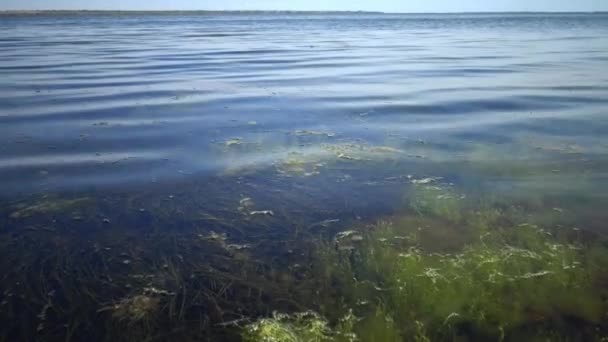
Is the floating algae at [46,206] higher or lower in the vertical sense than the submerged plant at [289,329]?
higher

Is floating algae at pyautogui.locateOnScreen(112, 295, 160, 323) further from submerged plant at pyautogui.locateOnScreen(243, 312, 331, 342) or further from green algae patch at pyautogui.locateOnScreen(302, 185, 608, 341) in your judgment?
green algae patch at pyautogui.locateOnScreen(302, 185, 608, 341)

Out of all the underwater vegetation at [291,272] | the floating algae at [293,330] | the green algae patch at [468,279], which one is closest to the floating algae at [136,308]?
the underwater vegetation at [291,272]

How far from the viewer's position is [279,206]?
14.6 ft

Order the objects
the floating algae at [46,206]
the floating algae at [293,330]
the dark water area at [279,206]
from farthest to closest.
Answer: the floating algae at [46,206]
the dark water area at [279,206]
the floating algae at [293,330]

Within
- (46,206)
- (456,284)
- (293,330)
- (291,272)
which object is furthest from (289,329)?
(46,206)

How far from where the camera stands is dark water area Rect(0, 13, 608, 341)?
286 cm

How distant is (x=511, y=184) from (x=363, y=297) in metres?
2.70

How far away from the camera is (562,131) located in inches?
263

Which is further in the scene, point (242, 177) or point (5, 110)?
point (5, 110)

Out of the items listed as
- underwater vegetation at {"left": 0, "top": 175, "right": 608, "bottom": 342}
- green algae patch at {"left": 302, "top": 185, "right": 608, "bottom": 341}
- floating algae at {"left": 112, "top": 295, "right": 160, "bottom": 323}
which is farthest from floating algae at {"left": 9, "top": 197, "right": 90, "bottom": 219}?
green algae patch at {"left": 302, "top": 185, "right": 608, "bottom": 341}

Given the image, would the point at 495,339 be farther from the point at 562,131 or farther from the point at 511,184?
the point at 562,131

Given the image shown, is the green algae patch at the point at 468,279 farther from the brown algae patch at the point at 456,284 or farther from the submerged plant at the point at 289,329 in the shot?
the submerged plant at the point at 289,329

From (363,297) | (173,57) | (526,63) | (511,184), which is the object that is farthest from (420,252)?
(173,57)

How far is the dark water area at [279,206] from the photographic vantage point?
286cm
